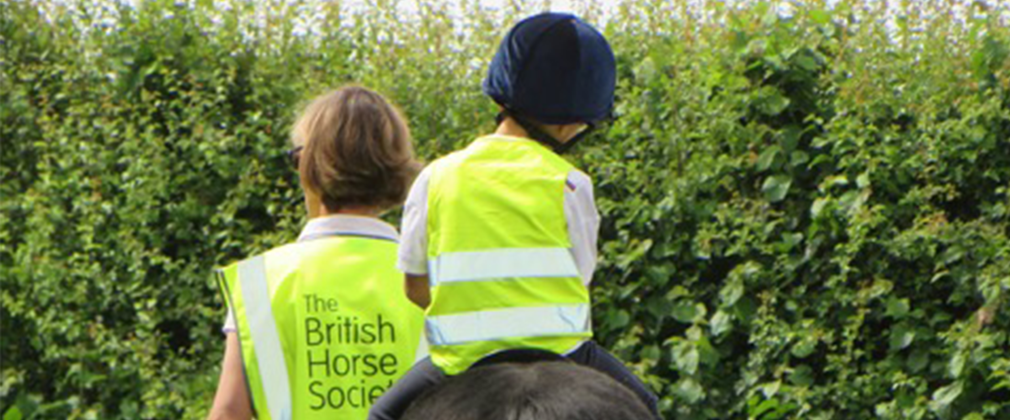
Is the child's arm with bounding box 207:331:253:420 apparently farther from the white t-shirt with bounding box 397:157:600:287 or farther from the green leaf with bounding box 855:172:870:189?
the green leaf with bounding box 855:172:870:189

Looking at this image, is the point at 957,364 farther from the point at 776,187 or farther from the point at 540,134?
the point at 540,134

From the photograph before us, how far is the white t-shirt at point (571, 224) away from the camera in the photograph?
3139mm

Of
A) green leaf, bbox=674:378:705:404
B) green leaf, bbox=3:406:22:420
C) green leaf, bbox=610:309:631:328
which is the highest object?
green leaf, bbox=610:309:631:328

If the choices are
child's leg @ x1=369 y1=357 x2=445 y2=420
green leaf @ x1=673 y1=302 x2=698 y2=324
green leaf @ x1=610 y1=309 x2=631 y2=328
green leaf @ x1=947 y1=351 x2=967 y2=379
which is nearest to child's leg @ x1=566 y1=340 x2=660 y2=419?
child's leg @ x1=369 y1=357 x2=445 y2=420

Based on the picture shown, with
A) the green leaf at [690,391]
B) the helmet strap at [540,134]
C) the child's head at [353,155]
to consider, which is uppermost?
the helmet strap at [540,134]

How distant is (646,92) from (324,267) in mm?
2641

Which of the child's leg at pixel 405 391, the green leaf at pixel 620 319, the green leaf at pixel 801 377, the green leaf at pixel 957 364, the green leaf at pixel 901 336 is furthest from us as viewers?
the green leaf at pixel 620 319

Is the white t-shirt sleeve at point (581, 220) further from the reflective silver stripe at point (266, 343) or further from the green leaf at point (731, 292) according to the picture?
the green leaf at point (731, 292)

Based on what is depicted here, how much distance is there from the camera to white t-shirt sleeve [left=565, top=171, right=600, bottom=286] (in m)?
3.13

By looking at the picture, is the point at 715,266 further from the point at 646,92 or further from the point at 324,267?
the point at 324,267

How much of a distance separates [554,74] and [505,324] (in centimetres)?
49

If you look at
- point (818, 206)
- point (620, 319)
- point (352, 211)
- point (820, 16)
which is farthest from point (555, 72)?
point (820, 16)

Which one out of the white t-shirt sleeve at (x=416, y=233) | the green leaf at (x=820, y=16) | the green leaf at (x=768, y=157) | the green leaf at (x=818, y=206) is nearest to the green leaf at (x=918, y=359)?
the green leaf at (x=818, y=206)

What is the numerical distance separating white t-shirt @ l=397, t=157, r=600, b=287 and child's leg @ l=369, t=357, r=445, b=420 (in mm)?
214
